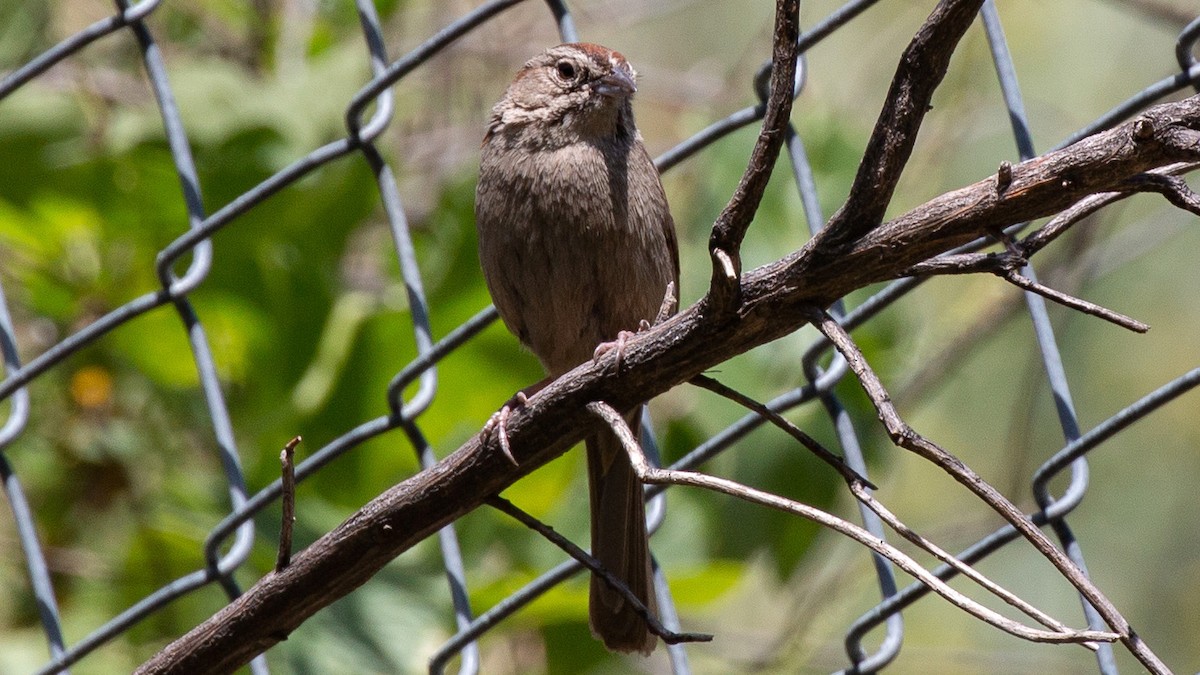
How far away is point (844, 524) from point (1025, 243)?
361mm

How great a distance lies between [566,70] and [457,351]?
775 mm

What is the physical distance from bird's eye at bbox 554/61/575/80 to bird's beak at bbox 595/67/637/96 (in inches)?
2.5

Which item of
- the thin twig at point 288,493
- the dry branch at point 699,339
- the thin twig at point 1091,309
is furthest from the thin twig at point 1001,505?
the thin twig at point 288,493

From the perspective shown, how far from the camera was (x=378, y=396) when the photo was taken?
11.8 feet

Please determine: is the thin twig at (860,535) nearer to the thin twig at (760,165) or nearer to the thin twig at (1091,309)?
the thin twig at (760,165)

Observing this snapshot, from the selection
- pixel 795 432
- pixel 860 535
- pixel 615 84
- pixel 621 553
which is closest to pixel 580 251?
pixel 615 84

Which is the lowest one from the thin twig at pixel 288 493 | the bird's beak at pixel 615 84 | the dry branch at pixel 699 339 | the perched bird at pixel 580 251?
the dry branch at pixel 699 339

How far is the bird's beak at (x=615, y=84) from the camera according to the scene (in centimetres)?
321

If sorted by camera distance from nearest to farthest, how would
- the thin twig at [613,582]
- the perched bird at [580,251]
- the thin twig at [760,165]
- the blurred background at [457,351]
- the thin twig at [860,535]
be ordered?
the thin twig at [860,535], the thin twig at [760,165], the thin twig at [613,582], the perched bird at [580,251], the blurred background at [457,351]

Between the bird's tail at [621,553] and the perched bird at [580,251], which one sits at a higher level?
the perched bird at [580,251]

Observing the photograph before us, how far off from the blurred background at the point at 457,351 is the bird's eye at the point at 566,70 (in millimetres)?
454

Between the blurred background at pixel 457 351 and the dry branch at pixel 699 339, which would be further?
the blurred background at pixel 457 351

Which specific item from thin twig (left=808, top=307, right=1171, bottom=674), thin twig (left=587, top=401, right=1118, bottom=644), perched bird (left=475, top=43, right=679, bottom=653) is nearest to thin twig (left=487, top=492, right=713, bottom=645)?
thin twig (left=587, top=401, right=1118, bottom=644)

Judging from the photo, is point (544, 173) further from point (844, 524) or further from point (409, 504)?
point (844, 524)
